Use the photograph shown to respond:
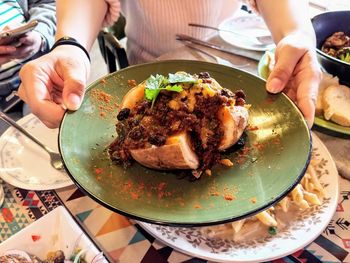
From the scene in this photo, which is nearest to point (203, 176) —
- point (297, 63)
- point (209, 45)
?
point (297, 63)

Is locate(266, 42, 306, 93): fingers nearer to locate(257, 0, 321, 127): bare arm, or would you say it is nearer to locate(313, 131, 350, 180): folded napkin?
locate(257, 0, 321, 127): bare arm

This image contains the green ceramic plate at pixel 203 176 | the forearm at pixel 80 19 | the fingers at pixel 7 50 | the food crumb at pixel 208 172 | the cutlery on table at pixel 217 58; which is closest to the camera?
the green ceramic plate at pixel 203 176

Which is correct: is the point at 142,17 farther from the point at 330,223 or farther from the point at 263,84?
the point at 330,223

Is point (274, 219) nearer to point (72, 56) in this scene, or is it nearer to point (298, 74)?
point (298, 74)

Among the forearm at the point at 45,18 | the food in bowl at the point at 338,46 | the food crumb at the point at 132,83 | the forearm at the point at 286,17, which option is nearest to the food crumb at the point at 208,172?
the food crumb at the point at 132,83

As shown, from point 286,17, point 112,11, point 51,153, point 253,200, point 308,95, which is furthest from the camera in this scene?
point 112,11

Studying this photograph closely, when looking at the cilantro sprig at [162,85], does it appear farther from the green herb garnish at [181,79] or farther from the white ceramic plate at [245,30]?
the white ceramic plate at [245,30]

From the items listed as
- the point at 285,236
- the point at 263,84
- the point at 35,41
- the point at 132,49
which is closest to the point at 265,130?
the point at 263,84
